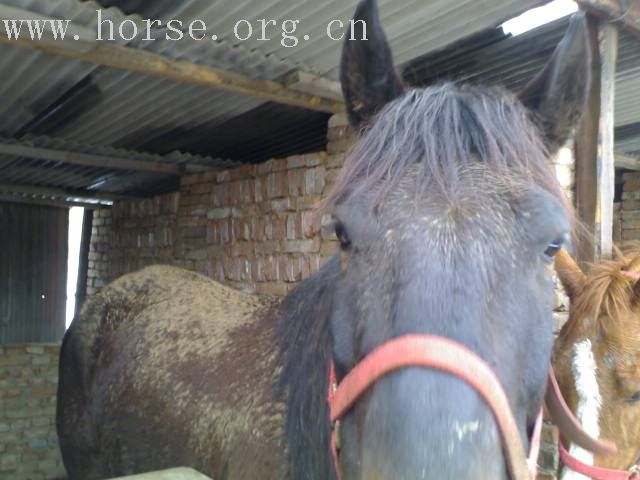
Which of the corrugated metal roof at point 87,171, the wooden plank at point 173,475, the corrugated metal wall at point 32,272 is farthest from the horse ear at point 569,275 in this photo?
the corrugated metal wall at point 32,272

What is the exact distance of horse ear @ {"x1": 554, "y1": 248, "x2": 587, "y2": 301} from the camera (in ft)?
7.73

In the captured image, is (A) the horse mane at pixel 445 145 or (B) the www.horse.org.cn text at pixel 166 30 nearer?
(A) the horse mane at pixel 445 145

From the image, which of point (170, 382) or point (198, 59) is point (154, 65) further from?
point (170, 382)

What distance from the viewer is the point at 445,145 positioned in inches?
52.0

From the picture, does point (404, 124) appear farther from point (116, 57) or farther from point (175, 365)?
point (116, 57)

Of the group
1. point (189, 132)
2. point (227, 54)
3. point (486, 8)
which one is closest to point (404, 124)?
point (486, 8)

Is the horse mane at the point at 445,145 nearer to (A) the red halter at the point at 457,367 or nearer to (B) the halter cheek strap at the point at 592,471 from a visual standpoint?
(A) the red halter at the point at 457,367

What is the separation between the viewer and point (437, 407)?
0.99 meters

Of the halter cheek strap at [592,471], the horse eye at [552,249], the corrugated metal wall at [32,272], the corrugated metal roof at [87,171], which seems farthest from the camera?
the corrugated metal wall at [32,272]

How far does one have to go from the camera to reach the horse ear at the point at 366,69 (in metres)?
1.56

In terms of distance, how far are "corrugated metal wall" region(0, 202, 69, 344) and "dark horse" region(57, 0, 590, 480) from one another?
23.4 feet

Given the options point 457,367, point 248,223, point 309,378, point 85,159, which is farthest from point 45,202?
point 457,367

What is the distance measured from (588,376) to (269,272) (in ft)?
10.0

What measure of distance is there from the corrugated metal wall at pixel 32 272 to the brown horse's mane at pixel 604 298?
27.1 ft
